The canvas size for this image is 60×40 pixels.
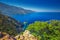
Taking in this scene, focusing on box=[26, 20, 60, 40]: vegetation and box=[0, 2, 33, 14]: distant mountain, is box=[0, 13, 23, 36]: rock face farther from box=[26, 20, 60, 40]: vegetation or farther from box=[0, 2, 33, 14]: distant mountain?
box=[26, 20, 60, 40]: vegetation

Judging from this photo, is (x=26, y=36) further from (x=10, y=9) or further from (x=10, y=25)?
(x=10, y=9)

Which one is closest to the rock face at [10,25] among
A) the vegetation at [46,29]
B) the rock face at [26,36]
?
the rock face at [26,36]

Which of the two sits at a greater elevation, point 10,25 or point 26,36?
point 10,25

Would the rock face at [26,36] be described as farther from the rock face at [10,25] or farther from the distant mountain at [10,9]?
the distant mountain at [10,9]

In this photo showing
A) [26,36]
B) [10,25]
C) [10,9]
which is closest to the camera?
[26,36]

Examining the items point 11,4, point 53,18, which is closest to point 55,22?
point 53,18

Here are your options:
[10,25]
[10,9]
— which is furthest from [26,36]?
[10,9]
